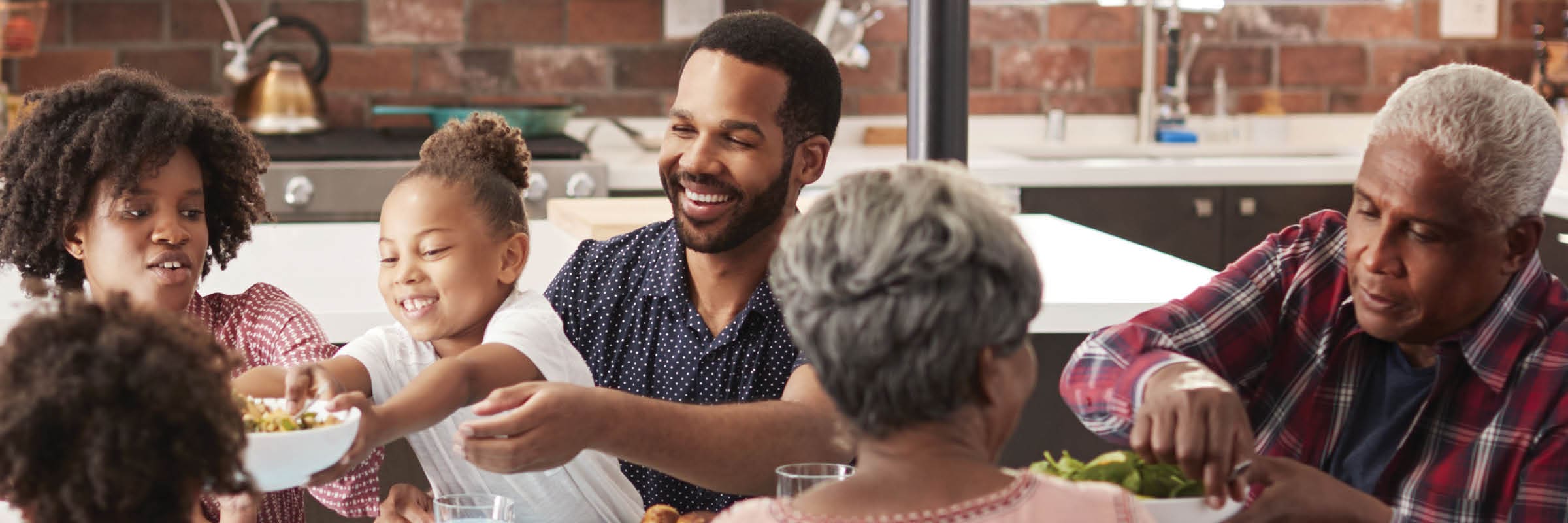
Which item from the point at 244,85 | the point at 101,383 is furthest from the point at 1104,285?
the point at 244,85

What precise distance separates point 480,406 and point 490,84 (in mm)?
3521

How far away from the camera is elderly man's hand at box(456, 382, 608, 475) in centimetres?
121

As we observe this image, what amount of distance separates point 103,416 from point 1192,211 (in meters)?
3.42

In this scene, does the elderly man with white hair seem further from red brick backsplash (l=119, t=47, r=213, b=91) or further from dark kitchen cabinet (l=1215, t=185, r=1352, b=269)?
red brick backsplash (l=119, t=47, r=213, b=91)

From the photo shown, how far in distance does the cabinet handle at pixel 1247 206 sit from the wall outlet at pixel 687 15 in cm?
159

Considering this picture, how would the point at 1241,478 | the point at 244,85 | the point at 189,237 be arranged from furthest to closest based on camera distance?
the point at 244,85 < the point at 189,237 < the point at 1241,478

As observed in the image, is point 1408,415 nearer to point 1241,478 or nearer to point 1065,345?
point 1241,478

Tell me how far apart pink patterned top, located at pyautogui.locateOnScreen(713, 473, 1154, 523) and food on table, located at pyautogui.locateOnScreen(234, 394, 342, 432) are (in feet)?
1.21

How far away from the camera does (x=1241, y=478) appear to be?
121 centimetres

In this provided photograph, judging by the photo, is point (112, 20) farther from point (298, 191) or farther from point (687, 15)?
point (687, 15)

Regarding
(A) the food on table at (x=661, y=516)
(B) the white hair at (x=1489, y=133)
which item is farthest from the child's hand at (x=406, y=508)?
(B) the white hair at (x=1489, y=133)

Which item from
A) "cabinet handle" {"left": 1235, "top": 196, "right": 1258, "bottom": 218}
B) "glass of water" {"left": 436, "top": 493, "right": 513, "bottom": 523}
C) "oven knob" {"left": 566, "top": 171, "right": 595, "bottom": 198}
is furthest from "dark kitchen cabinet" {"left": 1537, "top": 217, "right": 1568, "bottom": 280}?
"glass of water" {"left": 436, "top": 493, "right": 513, "bottom": 523}

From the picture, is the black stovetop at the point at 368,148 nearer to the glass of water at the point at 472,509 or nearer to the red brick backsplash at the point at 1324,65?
the red brick backsplash at the point at 1324,65

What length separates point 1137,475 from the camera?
4.00ft
